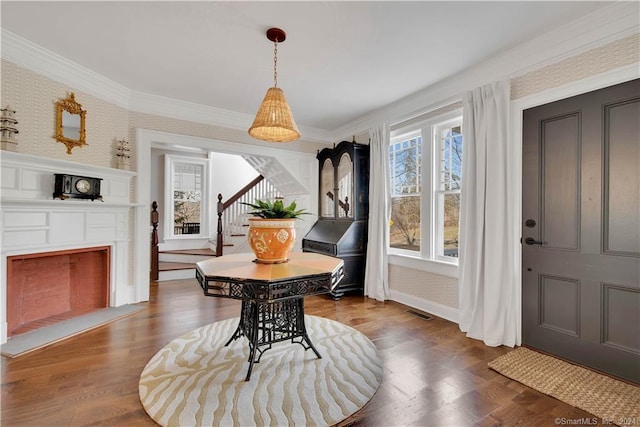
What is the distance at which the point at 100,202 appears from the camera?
10.6ft

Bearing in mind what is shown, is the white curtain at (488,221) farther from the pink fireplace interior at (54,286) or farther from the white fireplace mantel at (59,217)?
the pink fireplace interior at (54,286)

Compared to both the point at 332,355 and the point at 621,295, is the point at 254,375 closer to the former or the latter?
the point at 332,355

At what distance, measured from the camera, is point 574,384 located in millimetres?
1949

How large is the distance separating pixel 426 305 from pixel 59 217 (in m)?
4.20

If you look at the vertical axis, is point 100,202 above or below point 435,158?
below

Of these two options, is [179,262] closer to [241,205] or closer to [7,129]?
[241,205]

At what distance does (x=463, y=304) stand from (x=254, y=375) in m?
2.12

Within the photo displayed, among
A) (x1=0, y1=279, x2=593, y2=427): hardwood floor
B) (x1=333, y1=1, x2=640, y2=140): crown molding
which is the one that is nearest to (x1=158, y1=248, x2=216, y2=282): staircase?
(x1=0, y1=279, x2=593, y2=427): hardwood floor

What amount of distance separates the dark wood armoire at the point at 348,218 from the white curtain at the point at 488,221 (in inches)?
62.3

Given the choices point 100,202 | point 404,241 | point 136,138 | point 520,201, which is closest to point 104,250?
point 100,202

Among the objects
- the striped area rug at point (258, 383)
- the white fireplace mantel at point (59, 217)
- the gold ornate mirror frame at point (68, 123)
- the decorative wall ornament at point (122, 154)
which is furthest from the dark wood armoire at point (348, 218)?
the gold ornate mirror frame at point (68, 123)

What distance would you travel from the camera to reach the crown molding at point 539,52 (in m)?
2.02

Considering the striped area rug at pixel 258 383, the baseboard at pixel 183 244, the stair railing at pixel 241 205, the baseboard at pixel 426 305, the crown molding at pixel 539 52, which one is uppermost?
the crown molding at pixel 539 52

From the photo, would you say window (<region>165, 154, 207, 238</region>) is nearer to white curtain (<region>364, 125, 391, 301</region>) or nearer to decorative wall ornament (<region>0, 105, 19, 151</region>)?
decorative wall ornament (<region>0, 105, 19, 151</region>)
